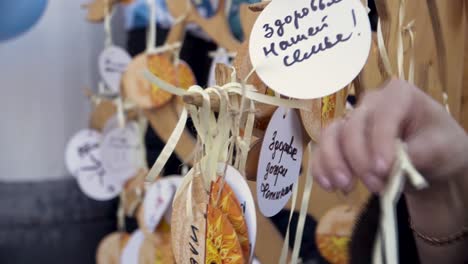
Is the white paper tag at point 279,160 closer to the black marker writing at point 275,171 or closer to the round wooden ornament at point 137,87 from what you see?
the black marker writing at point 275,171

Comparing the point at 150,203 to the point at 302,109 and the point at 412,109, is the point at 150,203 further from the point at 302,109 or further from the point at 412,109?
the point at 412,109

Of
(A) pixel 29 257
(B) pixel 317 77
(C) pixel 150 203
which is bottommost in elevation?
(A) pixel 29 257

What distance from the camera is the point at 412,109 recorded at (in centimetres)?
24

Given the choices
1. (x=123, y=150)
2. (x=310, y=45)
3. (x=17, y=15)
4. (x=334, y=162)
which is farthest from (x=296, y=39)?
(x=17, y=15)

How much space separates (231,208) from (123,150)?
23.8 inches

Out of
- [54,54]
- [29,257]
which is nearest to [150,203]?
[29,257]

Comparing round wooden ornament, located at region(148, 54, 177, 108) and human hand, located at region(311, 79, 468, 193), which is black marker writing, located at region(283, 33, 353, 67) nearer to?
human hand, located at region(311, 79, 468, 193)

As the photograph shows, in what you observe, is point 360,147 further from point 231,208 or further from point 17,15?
point 17,15

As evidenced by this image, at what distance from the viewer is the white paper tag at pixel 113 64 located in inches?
36.6

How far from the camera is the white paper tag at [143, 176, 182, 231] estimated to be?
79 centimetres

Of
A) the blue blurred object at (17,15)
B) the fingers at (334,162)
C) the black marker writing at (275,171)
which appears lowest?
the blue blurred object at (17,15)

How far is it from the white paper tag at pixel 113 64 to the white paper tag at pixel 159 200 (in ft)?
0.71

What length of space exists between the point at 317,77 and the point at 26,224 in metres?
1.08

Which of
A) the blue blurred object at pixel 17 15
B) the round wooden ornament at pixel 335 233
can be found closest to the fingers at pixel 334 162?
the round wooden ornament at pixel 335 233
